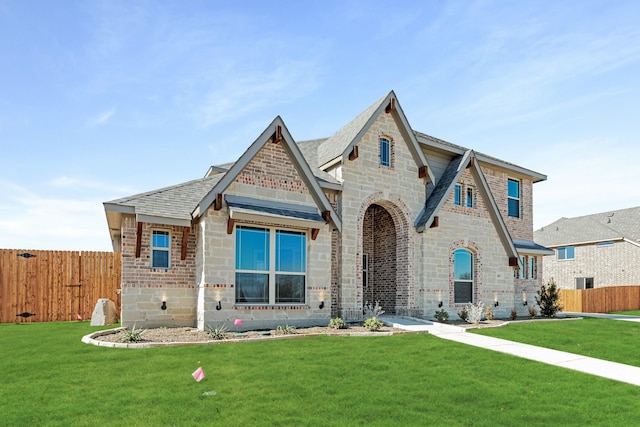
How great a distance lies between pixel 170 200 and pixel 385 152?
8.71m

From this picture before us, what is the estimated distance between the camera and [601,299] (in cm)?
2948

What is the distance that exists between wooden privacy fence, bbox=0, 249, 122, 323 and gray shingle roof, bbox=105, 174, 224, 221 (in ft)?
16.7

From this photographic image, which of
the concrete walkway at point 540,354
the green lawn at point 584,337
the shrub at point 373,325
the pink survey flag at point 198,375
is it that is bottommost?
the green lawn at point 584,337

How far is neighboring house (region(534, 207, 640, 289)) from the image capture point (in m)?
34.5

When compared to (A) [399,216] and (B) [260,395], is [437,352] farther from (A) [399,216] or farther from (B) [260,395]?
(A) [399,216]

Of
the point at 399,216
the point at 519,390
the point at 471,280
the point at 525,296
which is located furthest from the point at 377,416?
the point at 525,296

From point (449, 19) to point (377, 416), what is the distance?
32.0 feet

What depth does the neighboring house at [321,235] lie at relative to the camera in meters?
A: 13.9

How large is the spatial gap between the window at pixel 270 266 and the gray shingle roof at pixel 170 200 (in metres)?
1.97

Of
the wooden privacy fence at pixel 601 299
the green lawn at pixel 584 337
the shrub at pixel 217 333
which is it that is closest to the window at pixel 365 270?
the green lawn at pixel 584 337

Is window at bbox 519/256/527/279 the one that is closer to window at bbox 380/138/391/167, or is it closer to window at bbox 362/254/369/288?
window at bbox 362/254/369/288

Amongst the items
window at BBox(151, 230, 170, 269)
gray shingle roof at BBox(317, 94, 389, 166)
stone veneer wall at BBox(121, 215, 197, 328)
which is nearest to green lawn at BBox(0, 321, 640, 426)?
stone veneer wall at BBox(121, 215, 197, 328)

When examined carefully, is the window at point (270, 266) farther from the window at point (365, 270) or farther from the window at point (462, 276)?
the window at point (462, 276)

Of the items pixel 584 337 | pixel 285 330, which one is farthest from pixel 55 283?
pixel 584 337
